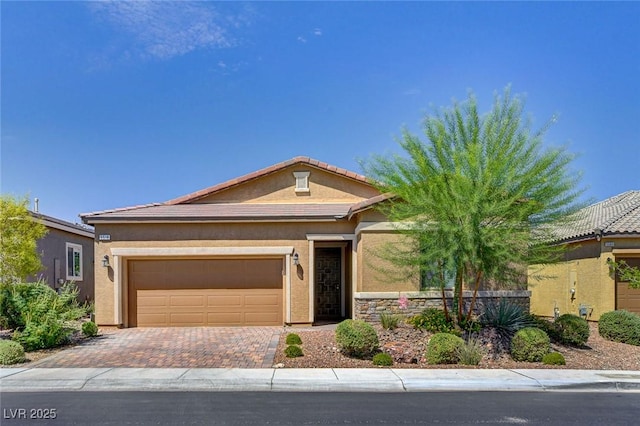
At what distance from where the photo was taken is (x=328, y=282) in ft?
60.1

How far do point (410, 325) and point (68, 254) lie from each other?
53.5 ft

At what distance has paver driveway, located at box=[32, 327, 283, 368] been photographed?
11.3 m

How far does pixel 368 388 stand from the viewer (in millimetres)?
9461

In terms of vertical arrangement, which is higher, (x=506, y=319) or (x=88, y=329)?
(x=506, y=319)

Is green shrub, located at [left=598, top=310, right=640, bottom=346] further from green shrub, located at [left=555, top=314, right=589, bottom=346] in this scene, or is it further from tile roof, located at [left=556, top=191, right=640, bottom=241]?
tile roof, located at [left=556, top=191, right=640, bottom=241]

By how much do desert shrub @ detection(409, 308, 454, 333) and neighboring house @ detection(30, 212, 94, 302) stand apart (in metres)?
14.0

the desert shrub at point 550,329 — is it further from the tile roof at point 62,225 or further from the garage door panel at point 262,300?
the tile roof at point 62,225

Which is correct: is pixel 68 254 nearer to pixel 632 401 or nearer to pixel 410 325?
pixel 410 325

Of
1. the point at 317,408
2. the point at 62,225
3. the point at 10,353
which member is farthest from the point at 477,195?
the point at 62,225

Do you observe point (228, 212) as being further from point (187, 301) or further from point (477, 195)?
point (477, 195)

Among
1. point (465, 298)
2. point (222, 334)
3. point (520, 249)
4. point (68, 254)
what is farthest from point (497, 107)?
point (68, 254)

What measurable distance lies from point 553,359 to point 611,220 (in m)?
9.56

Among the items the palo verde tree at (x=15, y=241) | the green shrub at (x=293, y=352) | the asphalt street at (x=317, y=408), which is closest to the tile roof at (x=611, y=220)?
the asphalt street at (x=317, y=408)

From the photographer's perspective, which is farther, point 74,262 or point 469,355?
point 74,262
